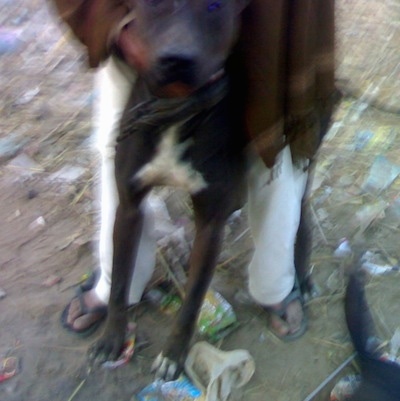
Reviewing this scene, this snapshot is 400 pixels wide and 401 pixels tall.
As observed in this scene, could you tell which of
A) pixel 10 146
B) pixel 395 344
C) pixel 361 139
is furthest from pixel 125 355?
pixel 361 139

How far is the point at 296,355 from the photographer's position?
84.4 inches

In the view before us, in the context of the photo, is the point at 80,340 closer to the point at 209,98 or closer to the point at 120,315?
the point at 120,315

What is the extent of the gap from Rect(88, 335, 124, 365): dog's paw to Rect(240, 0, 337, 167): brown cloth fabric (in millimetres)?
722

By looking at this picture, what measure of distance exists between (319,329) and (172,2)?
128 centimetres

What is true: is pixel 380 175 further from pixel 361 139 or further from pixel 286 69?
pixel 286 69

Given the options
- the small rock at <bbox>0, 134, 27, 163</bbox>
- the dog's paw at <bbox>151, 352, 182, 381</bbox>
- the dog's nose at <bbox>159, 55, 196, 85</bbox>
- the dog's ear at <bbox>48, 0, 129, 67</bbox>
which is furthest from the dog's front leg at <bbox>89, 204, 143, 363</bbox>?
the small rock at <bbox>0, 134, 27, 163</bbox>

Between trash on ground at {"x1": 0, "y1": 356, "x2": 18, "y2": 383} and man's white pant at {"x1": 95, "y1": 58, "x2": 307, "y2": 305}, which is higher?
man's white pant at {"x1": 95, "y1": 58, "x2": 307, "y2": 305}

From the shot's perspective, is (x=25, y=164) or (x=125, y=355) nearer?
(x=125, y=355)

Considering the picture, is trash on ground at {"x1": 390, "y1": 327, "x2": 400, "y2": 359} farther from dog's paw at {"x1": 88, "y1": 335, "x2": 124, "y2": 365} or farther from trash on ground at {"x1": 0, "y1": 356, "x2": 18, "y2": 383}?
trash on ground at {"x1": 0, "y1": 356, "x2": 18, "y2": 383}

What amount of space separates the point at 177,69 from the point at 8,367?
1.15 m

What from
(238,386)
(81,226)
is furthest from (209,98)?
(81,226)

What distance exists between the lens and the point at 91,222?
8.34 ft

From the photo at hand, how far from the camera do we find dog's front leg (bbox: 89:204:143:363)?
183 centimetres

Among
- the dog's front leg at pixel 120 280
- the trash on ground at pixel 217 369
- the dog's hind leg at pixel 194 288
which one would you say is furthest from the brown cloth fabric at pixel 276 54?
the trash on ground at pixel 217 369
